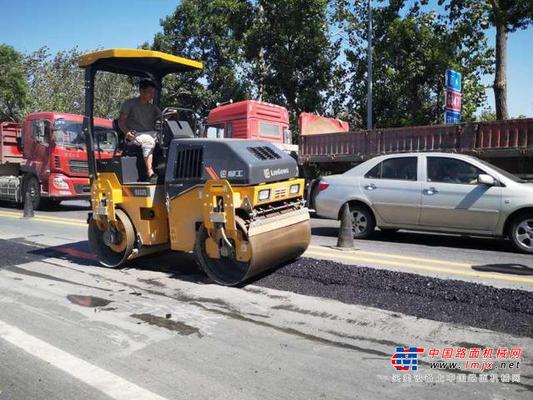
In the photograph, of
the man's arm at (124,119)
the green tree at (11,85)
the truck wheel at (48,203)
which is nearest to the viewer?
the man's arm at (124,119)

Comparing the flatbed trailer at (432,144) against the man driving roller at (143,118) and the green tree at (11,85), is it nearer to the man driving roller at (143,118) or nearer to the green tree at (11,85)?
the man driving roller at (143,118)

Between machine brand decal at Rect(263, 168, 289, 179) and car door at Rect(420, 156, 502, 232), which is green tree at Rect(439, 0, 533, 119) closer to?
car door at Rect(420, 156, 502, 232)

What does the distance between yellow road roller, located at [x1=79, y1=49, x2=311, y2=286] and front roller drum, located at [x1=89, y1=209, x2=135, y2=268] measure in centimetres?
1

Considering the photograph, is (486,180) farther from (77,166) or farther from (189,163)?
(77,166)

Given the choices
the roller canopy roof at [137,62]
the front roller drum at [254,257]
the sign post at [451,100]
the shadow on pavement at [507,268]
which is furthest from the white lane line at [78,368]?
the sign post at [451,100]

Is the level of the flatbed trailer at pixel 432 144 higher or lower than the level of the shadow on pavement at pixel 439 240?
higher

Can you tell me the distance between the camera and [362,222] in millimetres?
9336

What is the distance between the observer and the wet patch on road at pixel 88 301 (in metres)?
5.27

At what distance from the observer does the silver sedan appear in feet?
26.2

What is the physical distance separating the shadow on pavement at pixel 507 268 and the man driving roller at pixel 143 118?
4562 mm

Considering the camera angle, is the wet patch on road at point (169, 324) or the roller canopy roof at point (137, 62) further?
the roller canopy roof at point (137, 62)

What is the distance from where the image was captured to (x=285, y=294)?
5555 millimetres

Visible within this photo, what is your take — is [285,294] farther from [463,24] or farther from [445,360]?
[463,24]

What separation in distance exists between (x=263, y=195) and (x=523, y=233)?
15.4 ft
